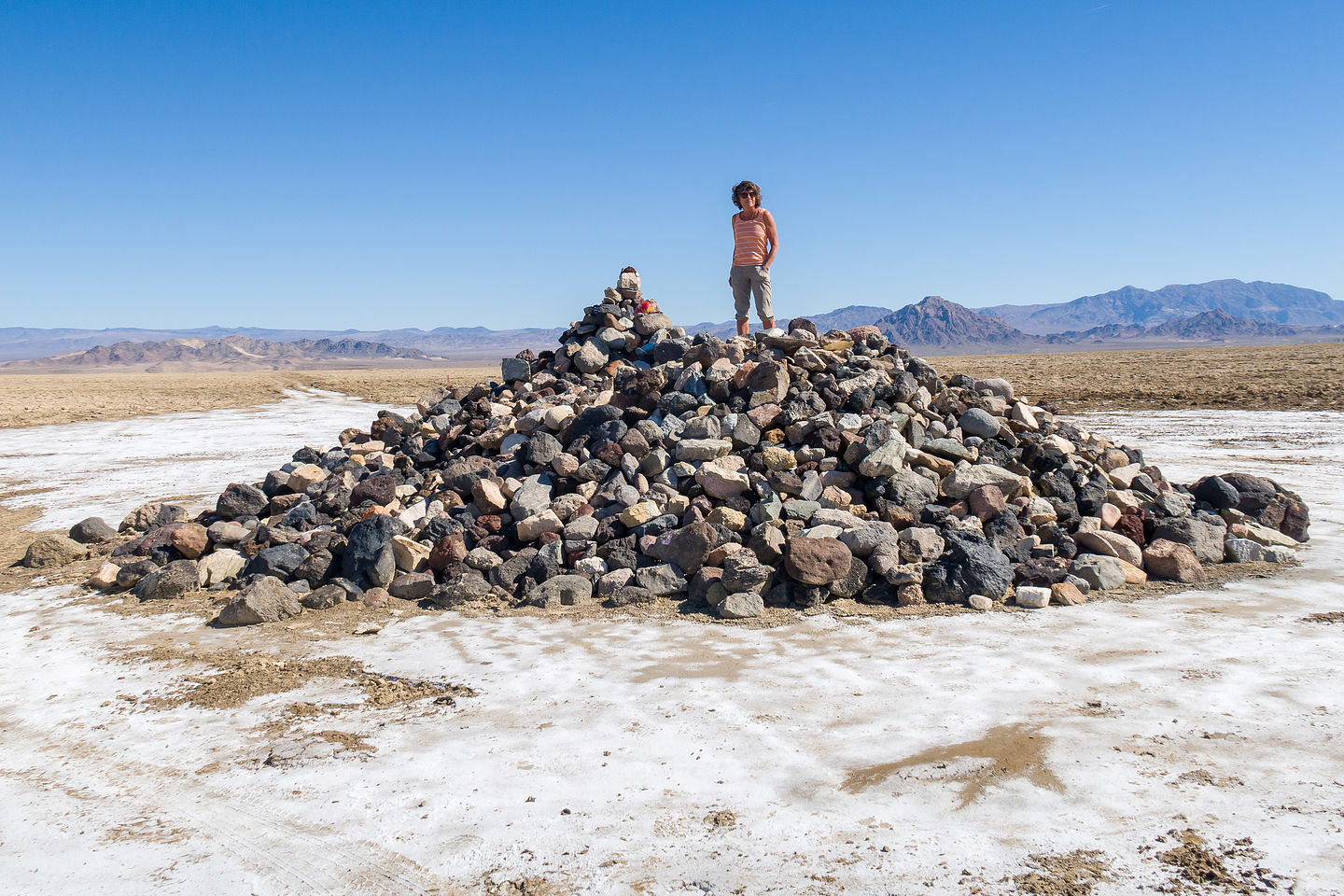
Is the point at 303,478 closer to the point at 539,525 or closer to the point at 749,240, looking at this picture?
the point at 539,525

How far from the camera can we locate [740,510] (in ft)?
24.4

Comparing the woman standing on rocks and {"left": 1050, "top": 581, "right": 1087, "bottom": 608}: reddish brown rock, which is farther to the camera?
the woman standing on rocks

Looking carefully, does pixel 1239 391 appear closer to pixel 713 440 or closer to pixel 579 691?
pixel 713 440

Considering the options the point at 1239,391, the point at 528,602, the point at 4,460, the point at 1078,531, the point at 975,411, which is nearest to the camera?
the point at 528,602

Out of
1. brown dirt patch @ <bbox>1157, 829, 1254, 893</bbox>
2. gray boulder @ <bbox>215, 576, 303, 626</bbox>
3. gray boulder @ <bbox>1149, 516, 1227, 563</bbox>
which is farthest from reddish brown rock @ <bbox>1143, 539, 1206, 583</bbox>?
gray boulder @ <bbox>215, 576, 303, 626</bbox>

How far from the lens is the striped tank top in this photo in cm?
1013

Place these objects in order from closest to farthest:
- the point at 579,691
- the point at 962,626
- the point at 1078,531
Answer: the point at 579,691 → the point at 962,626 → the point at 1078,531

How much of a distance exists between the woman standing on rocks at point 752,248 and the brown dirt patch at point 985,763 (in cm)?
695

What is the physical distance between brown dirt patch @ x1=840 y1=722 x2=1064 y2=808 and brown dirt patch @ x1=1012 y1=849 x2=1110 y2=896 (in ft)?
1.54

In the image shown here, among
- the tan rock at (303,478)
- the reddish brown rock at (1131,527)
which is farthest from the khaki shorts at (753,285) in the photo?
the tan rock at (303,478)

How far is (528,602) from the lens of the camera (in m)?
6.93

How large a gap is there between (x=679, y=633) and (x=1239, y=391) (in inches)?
982

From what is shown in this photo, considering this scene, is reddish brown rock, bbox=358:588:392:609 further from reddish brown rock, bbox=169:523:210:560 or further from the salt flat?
reddish brown rock, bbox=169:523:210:560

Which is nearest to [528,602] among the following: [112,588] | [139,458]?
[112,588]
